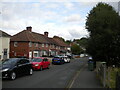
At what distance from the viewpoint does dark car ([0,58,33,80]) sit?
1338 centimetres

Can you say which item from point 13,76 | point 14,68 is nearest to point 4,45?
point 14,68

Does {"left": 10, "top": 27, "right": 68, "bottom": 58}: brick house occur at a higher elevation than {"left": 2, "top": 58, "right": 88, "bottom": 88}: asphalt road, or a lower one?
higher

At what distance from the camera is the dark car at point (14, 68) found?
13375 millimetres

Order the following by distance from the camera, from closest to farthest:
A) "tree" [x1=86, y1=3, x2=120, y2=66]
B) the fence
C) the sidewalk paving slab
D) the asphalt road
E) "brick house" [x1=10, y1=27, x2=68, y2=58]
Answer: the fence, the asphalt road, the sidewalk paving slab, "tree" [x1=86, y1=3, x2=120, y2=66], "brick house" [x1=10, y1=27, x2=68, y2=58]

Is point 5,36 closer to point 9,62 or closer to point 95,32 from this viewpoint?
point 95,32

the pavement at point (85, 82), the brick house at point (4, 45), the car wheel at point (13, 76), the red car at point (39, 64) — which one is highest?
the brick house at point (4, 45)

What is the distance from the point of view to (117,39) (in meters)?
23.2

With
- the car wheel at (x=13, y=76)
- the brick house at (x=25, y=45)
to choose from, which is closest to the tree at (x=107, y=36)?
the car wheel at (x=13, y=76)

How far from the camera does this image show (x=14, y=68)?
14.0m

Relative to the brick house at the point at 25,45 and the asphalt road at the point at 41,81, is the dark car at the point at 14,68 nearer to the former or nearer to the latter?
the asphalt road at the point at 41,81

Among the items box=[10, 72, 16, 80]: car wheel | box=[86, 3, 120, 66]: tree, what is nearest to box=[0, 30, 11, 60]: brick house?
box=[86, 3, 120, 66]: tree

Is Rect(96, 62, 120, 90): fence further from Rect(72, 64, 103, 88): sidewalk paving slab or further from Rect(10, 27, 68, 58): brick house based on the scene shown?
Rect(10, 27, 68, 58): brick house

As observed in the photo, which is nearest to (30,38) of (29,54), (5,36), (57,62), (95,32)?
(29,54)

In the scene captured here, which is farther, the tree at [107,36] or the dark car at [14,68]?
the tree at [107,36]
